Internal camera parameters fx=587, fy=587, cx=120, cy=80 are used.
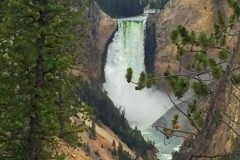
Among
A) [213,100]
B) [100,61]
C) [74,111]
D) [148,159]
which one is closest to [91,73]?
[100,61]

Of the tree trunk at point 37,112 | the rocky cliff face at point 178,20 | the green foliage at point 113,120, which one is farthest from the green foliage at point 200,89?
the rocky cliff face at point 178,20

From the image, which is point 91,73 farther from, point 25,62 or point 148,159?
point 25,62

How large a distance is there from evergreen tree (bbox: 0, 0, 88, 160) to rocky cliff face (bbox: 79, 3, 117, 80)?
57592 mm

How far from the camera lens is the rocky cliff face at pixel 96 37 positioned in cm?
7406

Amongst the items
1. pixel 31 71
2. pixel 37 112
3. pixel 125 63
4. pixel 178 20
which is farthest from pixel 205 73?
pixel 178 20

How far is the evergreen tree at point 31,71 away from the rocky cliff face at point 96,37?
5759 cm

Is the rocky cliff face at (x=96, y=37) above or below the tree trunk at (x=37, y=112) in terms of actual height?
above

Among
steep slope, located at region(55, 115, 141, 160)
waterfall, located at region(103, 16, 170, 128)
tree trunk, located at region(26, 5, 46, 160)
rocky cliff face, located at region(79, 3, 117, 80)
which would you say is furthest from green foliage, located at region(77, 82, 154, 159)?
tree trunk, located at region(26, 5, 46, 160)

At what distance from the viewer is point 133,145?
166 feet

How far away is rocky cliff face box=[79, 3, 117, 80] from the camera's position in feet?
243

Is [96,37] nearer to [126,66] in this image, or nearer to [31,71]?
[126,66]

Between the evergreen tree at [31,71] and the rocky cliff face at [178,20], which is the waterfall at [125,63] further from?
the evergreen tree at [31,71]

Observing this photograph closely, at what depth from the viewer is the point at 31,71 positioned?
15016 mm

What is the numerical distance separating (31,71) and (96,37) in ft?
204
